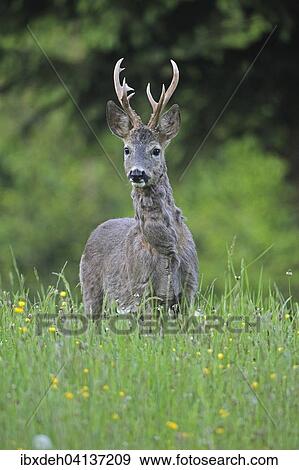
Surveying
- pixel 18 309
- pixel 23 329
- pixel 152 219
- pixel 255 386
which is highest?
pixel 152 219

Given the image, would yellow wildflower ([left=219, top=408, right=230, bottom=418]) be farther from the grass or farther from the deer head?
the deer head

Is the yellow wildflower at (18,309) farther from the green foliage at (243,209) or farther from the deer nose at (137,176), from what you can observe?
the green foliage at (243,209)

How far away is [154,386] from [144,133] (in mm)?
2132

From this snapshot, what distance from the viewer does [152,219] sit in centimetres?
757

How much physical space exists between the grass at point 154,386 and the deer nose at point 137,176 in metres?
0.91

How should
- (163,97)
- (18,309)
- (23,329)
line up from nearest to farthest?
(23,329) → (18,309) → (163,97)

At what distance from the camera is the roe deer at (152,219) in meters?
7.49

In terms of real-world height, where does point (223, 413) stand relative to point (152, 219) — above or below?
below

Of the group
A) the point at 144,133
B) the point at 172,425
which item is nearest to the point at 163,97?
the point at 144,133

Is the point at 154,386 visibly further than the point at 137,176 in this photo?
No

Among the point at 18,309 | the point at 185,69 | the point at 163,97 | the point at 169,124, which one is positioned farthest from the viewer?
the point at 185,69

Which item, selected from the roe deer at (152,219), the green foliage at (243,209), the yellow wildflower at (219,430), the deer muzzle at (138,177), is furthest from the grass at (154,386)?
the green foliage at (243,209)
